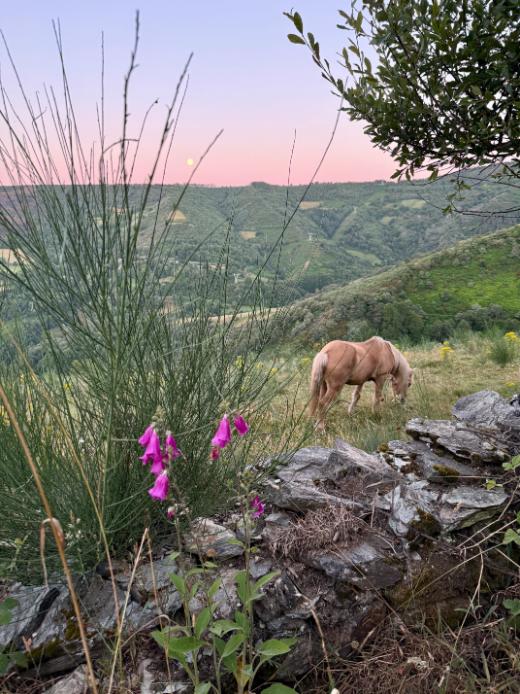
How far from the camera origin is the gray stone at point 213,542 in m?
2.52

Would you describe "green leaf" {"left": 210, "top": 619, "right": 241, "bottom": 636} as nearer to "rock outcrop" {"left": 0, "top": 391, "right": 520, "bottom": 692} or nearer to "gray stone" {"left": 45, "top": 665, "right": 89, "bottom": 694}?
"rock outcrop" {"left": 0, "top": 391, "right": 520, "bottom": 692}

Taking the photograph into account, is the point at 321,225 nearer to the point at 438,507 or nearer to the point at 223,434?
the point at 223,434

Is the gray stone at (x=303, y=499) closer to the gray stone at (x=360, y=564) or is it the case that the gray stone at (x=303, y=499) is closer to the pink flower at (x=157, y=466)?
the gray stone at (x=360, y=564)

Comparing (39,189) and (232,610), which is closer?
(39,189)

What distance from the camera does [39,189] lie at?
1918 millimetres

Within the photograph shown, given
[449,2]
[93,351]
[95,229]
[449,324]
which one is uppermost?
[449,2]

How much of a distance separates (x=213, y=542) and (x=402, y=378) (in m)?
5.96

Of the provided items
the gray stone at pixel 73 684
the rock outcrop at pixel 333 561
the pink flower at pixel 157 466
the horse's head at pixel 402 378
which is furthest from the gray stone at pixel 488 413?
the gray stone at pixel 73 684

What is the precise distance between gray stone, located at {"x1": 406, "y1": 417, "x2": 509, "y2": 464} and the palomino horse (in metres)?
2.79

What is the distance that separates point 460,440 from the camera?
3.70 meters

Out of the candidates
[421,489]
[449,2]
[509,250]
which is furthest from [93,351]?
[509,250]

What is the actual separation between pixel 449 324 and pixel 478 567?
20808 millimetres

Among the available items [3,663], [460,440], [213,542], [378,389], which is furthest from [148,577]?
[378,389]

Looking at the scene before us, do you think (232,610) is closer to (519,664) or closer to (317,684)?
(317,684)
